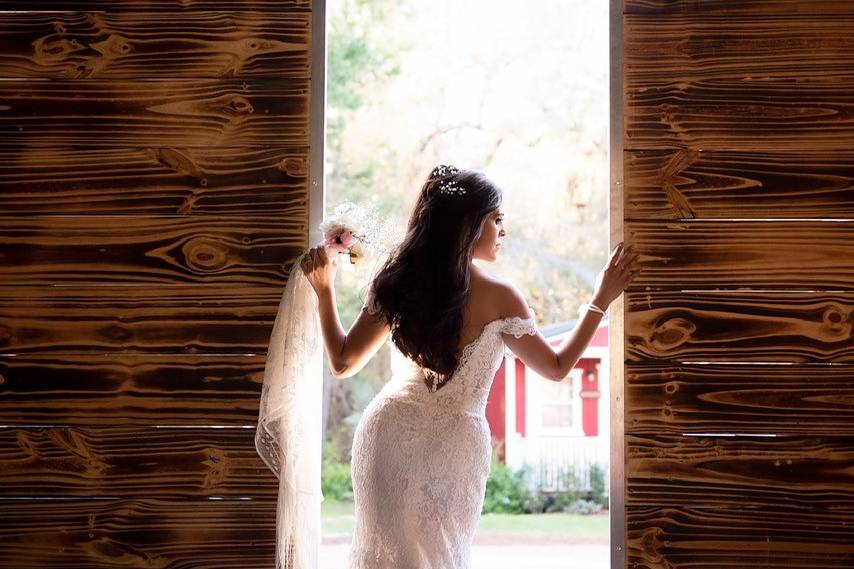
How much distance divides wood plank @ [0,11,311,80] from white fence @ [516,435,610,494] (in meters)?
3.90

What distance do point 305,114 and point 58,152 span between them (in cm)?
76

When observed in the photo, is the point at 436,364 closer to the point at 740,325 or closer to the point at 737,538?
the point at 740,325

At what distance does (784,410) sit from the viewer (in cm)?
247

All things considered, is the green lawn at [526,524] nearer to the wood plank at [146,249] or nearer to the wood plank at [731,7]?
the wood plank at [146,249]

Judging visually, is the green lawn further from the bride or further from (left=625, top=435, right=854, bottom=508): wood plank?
the bride

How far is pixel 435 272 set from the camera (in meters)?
2.24

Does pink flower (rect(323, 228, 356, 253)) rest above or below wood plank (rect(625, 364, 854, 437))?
above

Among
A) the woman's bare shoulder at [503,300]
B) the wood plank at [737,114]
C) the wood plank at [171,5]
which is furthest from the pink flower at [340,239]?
the wood plank at [737,114]

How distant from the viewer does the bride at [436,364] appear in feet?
7.07

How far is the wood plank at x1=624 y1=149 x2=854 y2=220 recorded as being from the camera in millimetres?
2488

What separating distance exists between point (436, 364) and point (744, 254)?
100 cm

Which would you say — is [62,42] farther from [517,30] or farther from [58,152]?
[517,30]

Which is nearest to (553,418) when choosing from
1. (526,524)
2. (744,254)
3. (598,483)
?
(598,483)

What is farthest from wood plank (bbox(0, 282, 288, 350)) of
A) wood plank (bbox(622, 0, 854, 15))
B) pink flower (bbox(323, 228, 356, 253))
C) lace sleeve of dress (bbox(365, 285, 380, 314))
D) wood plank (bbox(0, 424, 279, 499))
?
wood plank (bbox(622, 0, 854, 15))
